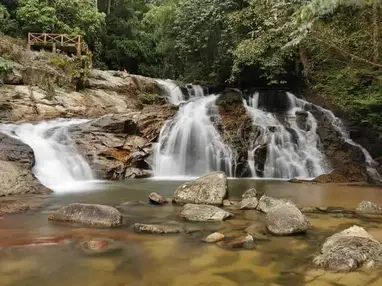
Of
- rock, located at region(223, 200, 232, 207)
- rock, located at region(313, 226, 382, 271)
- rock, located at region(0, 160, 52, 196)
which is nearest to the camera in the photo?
rock, located at region(313, 226, 382, 271)

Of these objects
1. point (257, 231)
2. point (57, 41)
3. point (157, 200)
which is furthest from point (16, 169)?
point (57, 41)

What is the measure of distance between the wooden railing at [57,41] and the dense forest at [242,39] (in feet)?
5.76

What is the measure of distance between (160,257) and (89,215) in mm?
1957

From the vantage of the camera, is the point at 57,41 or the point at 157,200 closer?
the point at 157,200

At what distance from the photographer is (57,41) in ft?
66.7

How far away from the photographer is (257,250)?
209 inches

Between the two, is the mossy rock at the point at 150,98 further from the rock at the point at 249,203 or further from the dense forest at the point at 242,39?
the rock at the point at 249,203

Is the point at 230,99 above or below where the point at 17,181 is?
above

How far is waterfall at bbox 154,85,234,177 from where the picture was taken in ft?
45.5

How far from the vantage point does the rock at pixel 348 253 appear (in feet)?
14.9

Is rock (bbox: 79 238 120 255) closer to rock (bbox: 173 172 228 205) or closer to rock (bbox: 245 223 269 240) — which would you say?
rock (bbox: 245 223 269 240)

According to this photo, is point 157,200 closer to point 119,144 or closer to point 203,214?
point 203,214

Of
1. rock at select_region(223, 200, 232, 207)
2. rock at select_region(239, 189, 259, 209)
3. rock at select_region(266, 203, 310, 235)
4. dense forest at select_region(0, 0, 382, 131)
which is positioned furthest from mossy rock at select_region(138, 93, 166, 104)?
rock at select_region(266, 203, 310, 235)

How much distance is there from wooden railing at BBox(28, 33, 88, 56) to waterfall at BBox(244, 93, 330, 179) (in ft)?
30.6
